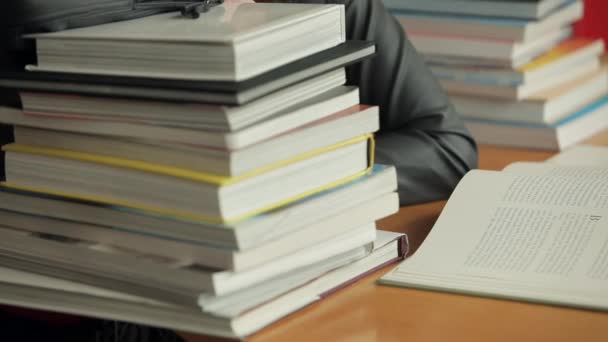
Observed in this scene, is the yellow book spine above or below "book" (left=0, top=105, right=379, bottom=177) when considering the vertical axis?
below

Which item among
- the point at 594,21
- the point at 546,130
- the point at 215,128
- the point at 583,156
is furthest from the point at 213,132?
the point at 594,21

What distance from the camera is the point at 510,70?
1.75 m

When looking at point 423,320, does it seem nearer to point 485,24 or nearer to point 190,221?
point 190,221

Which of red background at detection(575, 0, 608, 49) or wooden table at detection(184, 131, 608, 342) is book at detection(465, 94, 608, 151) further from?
wooden table at detection(184, 131, 608, 342)

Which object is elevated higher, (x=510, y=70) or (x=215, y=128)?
(x=215, y=128)

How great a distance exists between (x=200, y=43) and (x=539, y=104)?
97 cm

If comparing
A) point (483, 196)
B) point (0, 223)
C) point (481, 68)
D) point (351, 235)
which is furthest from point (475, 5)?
point (0, 223)

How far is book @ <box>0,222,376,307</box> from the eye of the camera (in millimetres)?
885

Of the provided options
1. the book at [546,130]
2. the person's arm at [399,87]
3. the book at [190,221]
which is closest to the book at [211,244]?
the book at [190,221]

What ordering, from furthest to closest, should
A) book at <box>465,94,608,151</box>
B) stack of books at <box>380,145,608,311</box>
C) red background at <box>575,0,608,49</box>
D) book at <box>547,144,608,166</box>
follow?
1. red background at <box>575,0,608,49</box>
2. book at <box>465,94,608,151</box>
3. book at <box>547,144,608,166</box>
4. stack of books at <box>380,145,608,311</box>

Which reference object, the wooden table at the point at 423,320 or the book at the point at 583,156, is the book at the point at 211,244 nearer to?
the wooden table at the point at 423,320

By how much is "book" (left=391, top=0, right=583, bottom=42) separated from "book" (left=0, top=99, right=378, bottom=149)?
2.69 feet

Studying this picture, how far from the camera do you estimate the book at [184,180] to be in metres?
0.87

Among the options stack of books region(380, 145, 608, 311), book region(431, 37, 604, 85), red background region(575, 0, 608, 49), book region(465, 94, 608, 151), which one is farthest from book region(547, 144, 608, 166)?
Result: red background region(575, 0, 608, 49)
